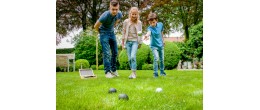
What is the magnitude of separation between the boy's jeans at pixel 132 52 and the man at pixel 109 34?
0.18 metres

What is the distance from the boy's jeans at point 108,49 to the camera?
7.78 meters

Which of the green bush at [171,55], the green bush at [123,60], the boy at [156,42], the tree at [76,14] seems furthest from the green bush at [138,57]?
the tree at [76,14]

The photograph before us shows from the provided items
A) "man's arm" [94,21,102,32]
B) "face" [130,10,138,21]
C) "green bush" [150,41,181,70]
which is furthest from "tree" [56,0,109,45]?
"green bush" [150,41,181,70]

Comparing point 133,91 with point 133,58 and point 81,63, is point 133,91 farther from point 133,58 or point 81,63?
point 81,63

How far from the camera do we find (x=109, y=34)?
7.78 meters

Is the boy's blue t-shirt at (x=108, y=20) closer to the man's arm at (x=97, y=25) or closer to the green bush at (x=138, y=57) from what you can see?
the man's arm at (x=97, y=25)

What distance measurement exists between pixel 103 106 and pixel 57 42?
3.92 feet

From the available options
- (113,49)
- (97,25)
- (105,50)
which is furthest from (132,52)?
(97,25)

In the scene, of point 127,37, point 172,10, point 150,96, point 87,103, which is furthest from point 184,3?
point 87,103

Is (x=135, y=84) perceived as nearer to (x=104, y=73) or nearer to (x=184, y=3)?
(x=104, y=73)

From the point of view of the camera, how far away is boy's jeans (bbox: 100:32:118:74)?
7.78m

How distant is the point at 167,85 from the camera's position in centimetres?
757

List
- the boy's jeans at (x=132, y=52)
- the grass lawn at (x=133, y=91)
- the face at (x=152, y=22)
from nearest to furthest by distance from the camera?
1. the grass lawn at (x=133, y=91)
2. the face at (x=152, y=22)
3. the boy's jeans at (x=132, y=52)

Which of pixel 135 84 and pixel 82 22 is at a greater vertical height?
pixel 82 22
